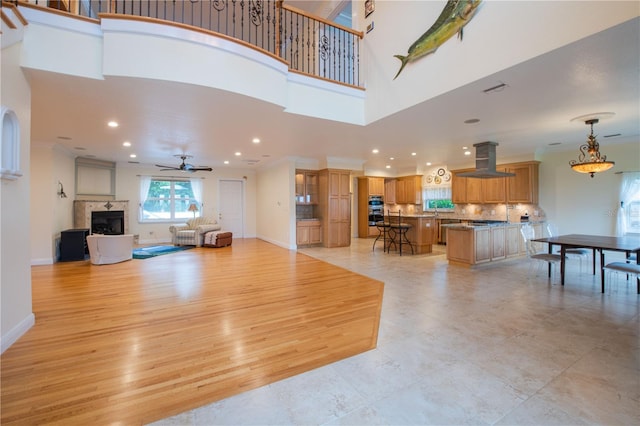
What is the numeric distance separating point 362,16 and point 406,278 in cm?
480

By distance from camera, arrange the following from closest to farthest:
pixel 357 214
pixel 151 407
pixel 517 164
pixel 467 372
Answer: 1. pixel 151 407
2. pixel 467 372
3. pixel 517 164
4. pixel 357 214

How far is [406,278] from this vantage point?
4.89 m

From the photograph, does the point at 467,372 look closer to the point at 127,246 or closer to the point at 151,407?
the point at 151,407

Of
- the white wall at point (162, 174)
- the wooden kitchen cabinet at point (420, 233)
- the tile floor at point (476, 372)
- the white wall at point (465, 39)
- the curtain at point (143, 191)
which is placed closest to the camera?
the tile floor at point (476, 372)

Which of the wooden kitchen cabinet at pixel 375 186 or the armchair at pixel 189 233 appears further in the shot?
the wooden kitchen cabinet at pixel 375 186

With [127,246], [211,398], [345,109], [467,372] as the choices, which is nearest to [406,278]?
[467,372]

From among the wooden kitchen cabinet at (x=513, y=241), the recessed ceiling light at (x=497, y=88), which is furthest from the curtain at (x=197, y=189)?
the wooden kitchen cabinet at (x=513, y=241)

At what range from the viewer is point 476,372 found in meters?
2.13

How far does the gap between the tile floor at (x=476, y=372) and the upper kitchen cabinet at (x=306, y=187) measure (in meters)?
5.30

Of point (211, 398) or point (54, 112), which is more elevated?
point (54, 112)

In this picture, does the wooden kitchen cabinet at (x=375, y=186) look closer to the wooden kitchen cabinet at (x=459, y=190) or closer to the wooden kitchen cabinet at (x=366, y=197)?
the wooden kitchen cabinet at (x=366, y=197)

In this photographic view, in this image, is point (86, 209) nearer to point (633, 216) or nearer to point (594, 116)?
point (594, 116)

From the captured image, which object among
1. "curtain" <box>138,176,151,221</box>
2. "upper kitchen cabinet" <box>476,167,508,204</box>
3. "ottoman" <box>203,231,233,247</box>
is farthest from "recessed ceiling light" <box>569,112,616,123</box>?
"curtain" <box>138,176,151,221</box>

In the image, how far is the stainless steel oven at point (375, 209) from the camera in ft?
35.0
